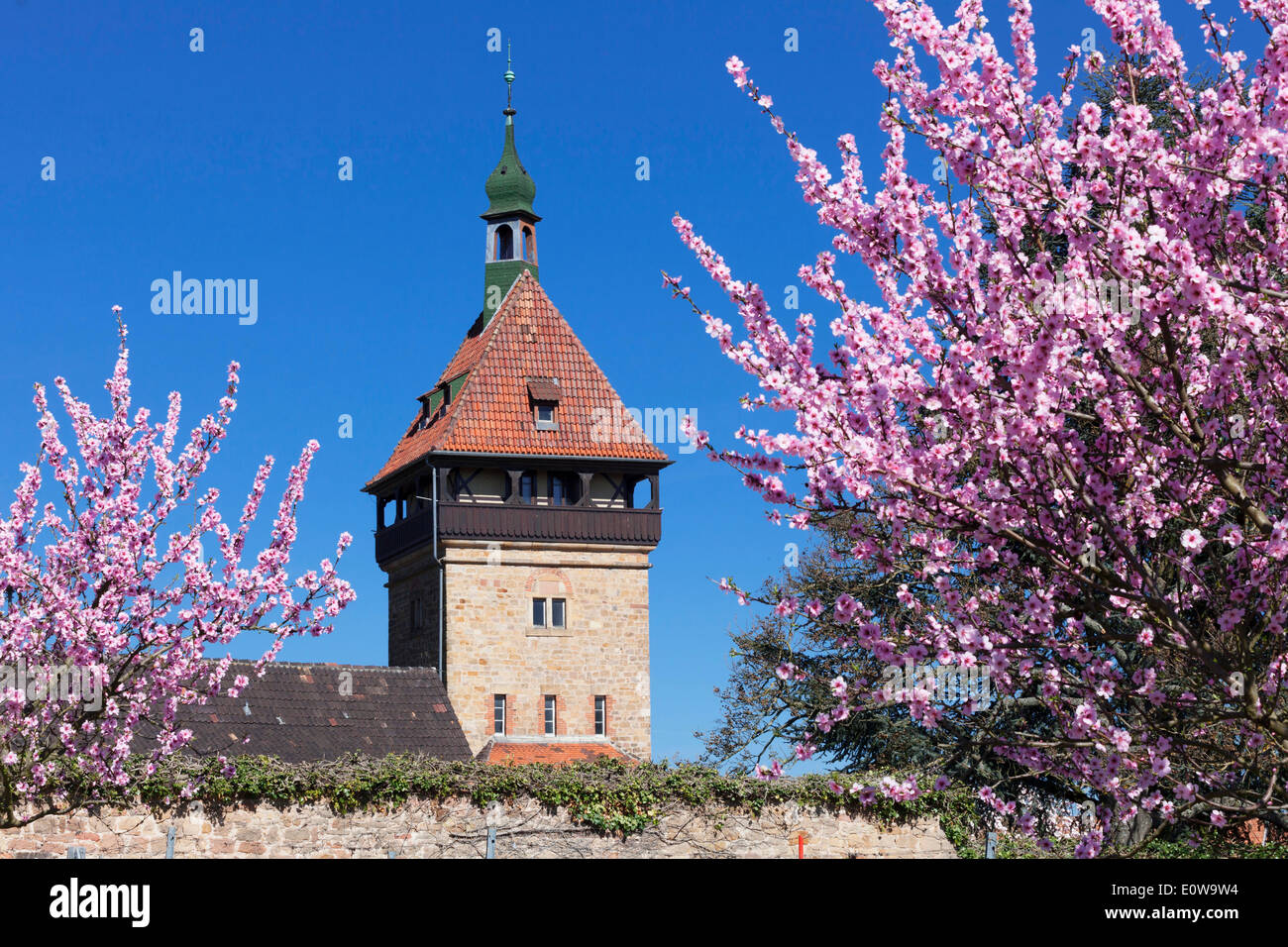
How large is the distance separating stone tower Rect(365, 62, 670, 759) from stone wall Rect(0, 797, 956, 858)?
13430 mm

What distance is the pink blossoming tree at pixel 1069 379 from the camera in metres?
6.46

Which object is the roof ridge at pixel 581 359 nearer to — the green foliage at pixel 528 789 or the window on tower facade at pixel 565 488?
the window on tower facade at pixel 565 488

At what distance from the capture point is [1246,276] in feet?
23.0

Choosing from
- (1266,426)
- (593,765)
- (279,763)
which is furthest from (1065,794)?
(1266,426)

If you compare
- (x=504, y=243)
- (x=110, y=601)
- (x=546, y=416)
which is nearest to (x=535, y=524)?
(x=546, y=416)

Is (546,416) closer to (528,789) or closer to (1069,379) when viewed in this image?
(528,789)

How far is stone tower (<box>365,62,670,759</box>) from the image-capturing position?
36.8 metres

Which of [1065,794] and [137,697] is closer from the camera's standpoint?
[137,697]

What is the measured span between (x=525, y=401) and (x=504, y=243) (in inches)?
253

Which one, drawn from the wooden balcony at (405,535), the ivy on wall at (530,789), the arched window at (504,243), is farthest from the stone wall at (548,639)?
the ivy on wall at (530,789)

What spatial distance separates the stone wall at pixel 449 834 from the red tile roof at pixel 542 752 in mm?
A: 12362

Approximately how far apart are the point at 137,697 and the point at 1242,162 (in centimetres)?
957

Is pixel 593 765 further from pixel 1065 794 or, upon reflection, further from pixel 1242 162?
pixel 1242 162

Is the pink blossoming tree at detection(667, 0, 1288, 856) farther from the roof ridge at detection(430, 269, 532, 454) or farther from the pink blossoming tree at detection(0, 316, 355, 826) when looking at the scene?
the roof ridge at detection(430, 269, 532, 454)
